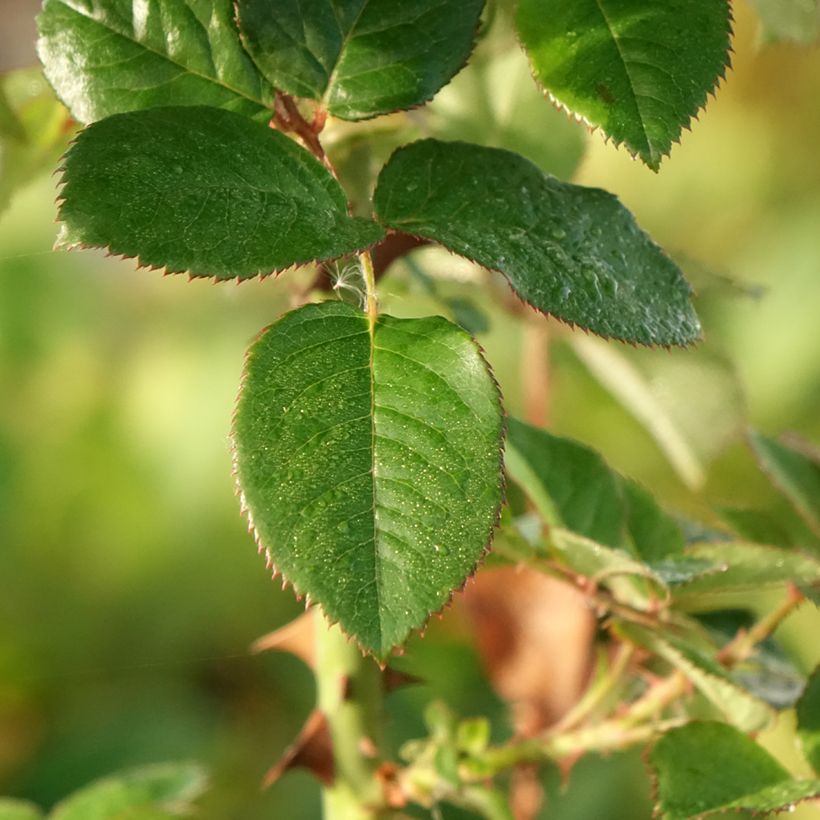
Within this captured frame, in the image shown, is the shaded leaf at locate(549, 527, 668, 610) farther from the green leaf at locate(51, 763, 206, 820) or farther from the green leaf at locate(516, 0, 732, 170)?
the green leaf at locate(51, 763, 206, 820)

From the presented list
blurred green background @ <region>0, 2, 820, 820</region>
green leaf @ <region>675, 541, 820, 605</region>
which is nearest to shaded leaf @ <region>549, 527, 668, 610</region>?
green leaf @ <region>675, 541, 820, 605</region>

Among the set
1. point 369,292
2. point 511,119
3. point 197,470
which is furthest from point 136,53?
point 197,470

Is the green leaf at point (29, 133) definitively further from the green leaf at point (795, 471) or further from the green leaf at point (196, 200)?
the green leaf at point (795, 471)

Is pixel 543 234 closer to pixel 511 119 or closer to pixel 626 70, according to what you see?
pixel 626 70

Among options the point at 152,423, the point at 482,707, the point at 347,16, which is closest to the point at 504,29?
the point at 347,16

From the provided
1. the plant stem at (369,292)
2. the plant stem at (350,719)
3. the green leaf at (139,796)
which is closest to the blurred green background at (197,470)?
the green leaf at (139,796)

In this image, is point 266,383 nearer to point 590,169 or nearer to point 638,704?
point 638,704
